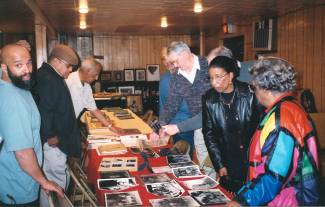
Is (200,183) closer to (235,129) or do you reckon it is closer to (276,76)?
(235,129)

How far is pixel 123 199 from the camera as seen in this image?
221 centimetres

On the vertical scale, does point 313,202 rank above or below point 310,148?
below

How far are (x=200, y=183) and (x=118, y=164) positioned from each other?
81cm

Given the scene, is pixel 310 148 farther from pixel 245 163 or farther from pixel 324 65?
pixel 324 65

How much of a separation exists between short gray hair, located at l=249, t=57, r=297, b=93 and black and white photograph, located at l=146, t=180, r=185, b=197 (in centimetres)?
88

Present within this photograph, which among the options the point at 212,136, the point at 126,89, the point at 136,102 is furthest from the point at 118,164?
the point at 126,89

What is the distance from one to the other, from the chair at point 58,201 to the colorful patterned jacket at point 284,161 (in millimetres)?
998

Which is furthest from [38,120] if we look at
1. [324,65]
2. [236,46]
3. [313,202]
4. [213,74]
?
[236,46]

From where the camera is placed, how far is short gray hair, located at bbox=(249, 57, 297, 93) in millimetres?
1968

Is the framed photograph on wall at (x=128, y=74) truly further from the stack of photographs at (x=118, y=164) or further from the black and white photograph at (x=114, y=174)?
the black and white photograph at (x=114, y=174)

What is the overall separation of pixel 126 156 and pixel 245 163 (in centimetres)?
114

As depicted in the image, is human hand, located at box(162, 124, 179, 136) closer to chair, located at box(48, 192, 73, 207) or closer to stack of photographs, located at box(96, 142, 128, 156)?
stack of photographs, located at box(96, 142, 128, 156)

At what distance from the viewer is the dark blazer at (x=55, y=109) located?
10.7 ft

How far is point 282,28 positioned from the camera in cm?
775
